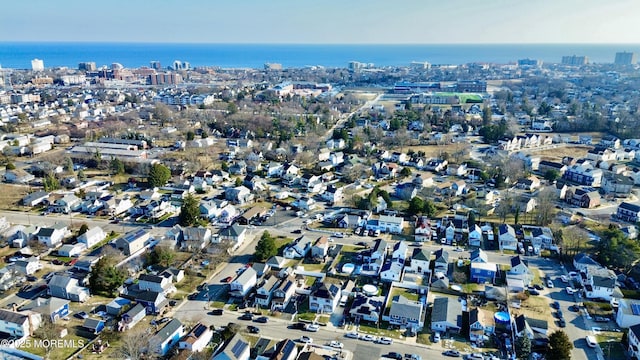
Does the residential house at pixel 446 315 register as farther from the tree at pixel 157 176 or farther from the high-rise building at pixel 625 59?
the high-rise building at pixel 625 59

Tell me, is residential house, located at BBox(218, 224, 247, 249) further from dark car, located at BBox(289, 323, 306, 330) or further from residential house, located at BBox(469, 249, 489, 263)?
residential house, located at BBox(469, 249, 489, 263)

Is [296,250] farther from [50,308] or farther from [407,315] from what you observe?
[50,308]

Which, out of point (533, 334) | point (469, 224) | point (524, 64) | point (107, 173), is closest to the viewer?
point (533, 334)

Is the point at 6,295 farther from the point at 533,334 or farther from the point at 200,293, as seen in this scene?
the point at 533,334

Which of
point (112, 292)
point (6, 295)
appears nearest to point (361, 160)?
point (112, 292)

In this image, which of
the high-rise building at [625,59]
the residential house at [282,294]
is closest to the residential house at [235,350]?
the residential house at [282,294]

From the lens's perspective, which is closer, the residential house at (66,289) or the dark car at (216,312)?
the dark car at (216,312)
